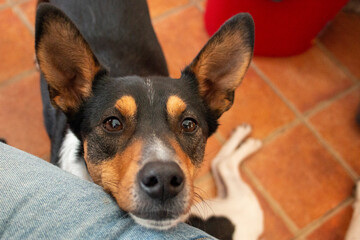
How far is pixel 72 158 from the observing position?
184cm

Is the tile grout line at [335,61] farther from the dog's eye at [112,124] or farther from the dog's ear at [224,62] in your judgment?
the dog's eye at [112,124]

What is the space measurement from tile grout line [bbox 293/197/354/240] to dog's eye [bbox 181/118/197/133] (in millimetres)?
1619

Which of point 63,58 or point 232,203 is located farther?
point 232,203

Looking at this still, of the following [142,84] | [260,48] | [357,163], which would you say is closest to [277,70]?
[260,48]

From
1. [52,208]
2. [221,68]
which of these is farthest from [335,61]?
[52,208]

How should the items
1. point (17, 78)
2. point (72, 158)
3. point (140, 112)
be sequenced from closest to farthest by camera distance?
point (140, 112) < point (72, 158) < point (17, 78)

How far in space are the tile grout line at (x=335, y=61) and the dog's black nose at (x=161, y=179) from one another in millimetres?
2866

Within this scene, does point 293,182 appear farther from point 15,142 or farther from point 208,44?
point 15,142

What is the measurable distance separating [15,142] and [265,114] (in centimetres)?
222

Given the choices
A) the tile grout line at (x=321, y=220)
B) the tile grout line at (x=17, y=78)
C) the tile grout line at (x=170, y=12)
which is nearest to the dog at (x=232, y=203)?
the tile grout line at (x=321, y=220)

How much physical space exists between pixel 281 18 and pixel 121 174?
233cm

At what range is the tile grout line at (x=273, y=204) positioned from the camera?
2713 millimetres

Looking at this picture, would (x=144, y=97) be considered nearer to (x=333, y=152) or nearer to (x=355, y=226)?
(x=355, y=226)

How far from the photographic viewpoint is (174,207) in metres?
1.31
